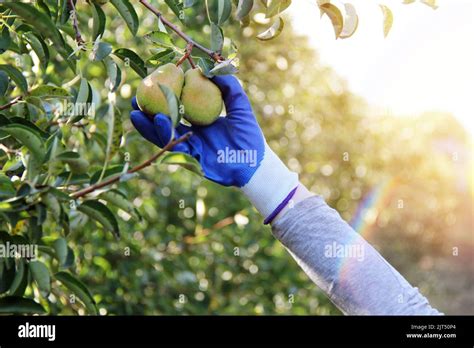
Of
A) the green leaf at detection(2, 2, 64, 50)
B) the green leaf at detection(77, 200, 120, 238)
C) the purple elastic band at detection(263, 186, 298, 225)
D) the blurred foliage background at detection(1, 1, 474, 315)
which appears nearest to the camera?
the green leaf at detection(2, 2, 64, 50)

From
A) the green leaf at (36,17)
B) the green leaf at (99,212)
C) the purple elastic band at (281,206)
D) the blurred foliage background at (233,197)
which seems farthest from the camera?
the blurred foliage background at (233,197)

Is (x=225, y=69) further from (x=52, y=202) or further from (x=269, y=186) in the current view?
(x=52, y=202)

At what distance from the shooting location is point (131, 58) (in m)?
1.04

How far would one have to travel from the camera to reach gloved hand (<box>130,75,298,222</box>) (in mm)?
1018

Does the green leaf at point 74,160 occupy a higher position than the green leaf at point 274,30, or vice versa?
the green leaf at point 274,30

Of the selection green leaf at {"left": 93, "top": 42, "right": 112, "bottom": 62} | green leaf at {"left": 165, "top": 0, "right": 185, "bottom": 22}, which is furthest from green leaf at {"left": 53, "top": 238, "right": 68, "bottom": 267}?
green leaf at {"left": 165, "top": 0, "right": 185, "bottom": 22}

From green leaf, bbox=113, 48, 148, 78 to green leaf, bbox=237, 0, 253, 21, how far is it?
0.15 meters

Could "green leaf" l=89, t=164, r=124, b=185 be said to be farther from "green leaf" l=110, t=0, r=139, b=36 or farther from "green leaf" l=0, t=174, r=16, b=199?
"green leaf" l=110, t=0, r=139, b=36

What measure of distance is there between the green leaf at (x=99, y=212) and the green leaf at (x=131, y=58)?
0.23m

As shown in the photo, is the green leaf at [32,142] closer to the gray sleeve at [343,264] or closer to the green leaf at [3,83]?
the green leaf at [3,83]

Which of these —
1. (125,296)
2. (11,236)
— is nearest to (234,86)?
(11,236)

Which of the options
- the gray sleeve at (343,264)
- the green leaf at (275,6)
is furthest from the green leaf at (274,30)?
the gray sleeve at (343,264)

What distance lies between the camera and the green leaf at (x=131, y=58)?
1.04 meters
